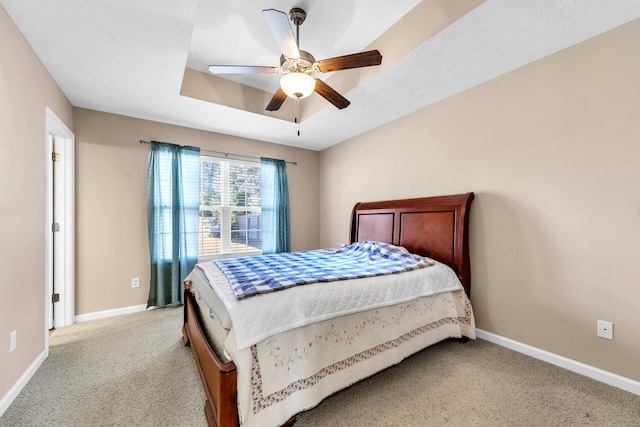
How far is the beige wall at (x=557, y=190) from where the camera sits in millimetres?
1726

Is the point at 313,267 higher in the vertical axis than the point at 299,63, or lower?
lower

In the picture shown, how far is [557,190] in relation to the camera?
6.59 feet

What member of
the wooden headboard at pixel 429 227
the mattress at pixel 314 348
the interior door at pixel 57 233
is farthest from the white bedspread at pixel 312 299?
the interior door at pixel 57 233

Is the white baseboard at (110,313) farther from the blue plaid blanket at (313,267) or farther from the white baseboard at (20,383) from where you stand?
the blue plaid blanket at (313,267)

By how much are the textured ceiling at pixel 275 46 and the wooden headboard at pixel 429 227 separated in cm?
113

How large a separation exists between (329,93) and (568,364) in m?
2.85

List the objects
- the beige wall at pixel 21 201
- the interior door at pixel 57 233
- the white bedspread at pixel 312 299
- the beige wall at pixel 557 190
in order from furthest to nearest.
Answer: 1. the interior door at pixel 57 233
2. the beige wall at pixel 557 190
3. the beige wall at pixel 21 201
4. the white bedspread at pixel 312 299

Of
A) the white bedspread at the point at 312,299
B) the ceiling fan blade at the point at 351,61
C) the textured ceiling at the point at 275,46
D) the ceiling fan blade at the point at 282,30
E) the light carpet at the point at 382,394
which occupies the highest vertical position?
the textured ceiling at the point at 275,46

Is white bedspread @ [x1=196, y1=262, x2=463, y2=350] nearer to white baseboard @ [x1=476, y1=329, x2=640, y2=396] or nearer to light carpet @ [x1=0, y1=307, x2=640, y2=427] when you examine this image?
light carpet @ [x1=0, y1=307, x2=640, y2=427]

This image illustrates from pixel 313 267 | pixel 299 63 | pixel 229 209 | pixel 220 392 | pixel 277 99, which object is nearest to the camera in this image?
pixel 220 392

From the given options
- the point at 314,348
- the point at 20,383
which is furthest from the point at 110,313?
the point at 314,348

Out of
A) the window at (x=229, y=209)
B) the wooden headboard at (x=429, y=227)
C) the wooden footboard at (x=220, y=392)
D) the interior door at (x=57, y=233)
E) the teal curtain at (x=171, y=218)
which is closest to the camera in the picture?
the wooden footboard at (x=220, y=392)

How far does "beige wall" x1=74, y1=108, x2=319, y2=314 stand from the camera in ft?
9.78

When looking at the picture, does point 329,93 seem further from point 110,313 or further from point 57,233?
point 110,313
